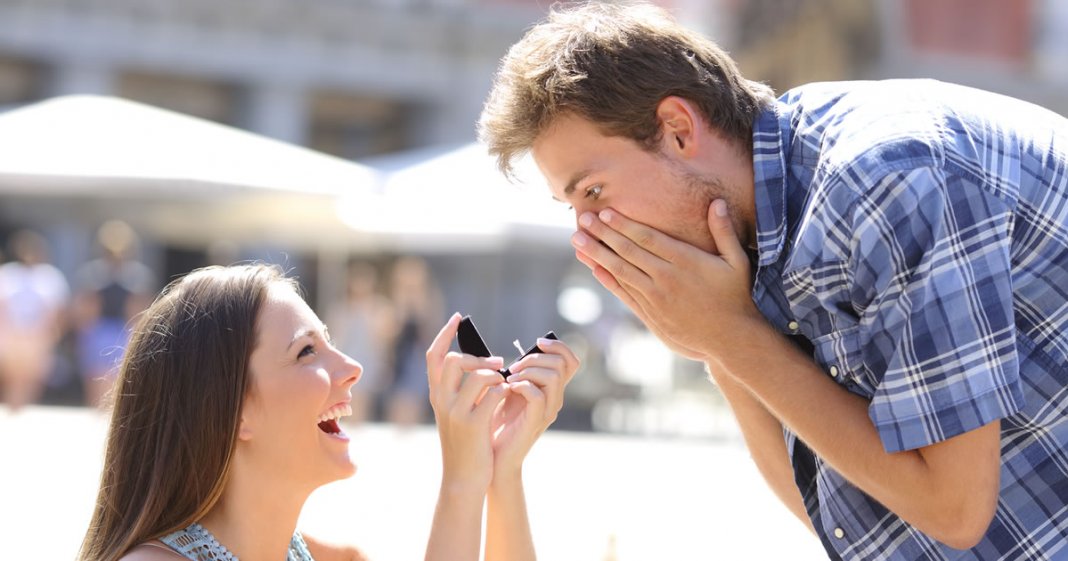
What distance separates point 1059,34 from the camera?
29094 millimetres

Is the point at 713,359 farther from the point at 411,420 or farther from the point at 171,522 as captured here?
the point at 411,420

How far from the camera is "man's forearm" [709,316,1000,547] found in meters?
2.01

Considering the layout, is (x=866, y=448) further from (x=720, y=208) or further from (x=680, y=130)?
A: (x=680, y=130)

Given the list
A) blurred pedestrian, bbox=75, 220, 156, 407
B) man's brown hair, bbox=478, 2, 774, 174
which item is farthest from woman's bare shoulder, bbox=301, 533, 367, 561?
blurred pedestrian, bbox=75, 220, 156, 407

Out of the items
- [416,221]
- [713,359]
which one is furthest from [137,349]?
[416,221]

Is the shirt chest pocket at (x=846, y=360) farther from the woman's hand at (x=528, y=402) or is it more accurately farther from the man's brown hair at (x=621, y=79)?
the woman's hand at (x=528, y=402)

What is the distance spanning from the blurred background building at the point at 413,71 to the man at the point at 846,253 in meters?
14.2

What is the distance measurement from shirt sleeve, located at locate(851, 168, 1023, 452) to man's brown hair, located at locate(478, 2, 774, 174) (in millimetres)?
449

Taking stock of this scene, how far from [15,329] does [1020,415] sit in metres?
12.0

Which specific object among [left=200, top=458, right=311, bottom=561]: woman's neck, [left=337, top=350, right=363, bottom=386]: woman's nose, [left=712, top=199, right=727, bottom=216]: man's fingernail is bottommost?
[left=200, top=458, right=311, bottom=561]: woman's neck

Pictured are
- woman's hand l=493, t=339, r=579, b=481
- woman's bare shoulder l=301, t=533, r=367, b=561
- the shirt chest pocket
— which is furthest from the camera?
woman's bare shoulder l=301, t=533, r=367, b=561

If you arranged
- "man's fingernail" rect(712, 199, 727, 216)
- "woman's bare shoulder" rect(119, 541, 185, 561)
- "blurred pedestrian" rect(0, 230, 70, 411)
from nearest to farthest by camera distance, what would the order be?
"man's fingernail" rect(712, 199, 727, 216) < "woman's bare shoulder" rect(119, 541, 185, 561) < "blurred pedestrian" rect(0, 230, 70, 411)

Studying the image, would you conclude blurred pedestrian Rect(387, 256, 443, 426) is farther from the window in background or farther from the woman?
the window in background

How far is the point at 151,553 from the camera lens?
7.91 feet
